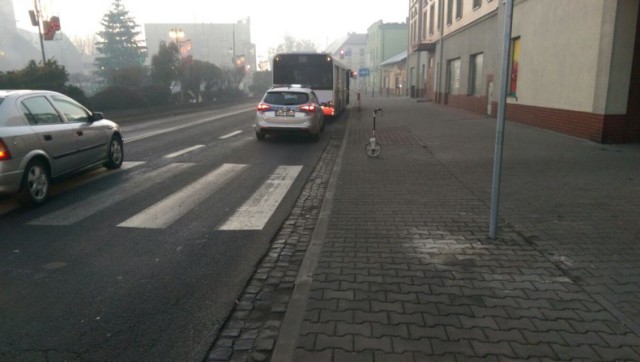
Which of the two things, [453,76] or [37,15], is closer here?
[37,15]

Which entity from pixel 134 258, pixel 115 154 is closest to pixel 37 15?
pixel 115 154

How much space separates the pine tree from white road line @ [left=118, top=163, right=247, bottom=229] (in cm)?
6688

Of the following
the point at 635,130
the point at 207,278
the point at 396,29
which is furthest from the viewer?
the point at 396,29

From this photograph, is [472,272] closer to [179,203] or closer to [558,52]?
[179,203]

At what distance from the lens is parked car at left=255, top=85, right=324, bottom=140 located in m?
14.6

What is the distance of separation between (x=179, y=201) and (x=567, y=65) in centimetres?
1167

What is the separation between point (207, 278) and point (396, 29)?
7471 cm

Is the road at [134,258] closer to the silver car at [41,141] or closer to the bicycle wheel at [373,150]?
the silver car at [41,141]

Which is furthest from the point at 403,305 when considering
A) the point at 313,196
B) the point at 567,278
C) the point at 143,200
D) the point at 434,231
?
the point at 143,200

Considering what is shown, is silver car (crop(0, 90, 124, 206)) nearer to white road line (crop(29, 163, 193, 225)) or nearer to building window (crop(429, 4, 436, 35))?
white road line (crop(29, 163, 193, 225))

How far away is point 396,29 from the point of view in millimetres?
74125

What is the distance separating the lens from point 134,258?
16.6ft

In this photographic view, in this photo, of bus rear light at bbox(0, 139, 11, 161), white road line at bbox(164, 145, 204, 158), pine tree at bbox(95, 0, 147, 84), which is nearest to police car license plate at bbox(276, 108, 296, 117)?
white road line at bbox(164, 145, 204, 158)

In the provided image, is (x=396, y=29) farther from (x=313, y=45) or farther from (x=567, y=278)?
(x=567, y=278)
